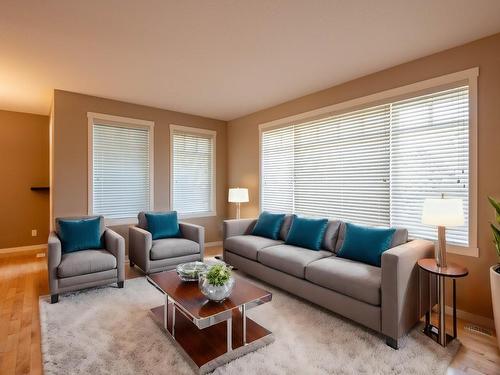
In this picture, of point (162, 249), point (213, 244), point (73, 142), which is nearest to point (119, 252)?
point (162, 249)

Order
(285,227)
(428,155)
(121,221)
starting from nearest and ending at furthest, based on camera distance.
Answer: (428,155), (285,227), (121,221)

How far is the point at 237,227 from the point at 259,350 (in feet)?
7.62

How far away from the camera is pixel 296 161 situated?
4.55 meters

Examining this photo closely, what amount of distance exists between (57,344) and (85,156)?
→ 2.86 meters

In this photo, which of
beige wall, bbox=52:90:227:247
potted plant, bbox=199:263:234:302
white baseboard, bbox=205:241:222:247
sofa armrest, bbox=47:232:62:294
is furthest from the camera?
white baseboard, bbox=205:241:222:247

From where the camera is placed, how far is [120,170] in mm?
4645

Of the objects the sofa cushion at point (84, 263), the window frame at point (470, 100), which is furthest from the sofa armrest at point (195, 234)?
the window frame at point (470, 100)

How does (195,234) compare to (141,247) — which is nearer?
(141,247)

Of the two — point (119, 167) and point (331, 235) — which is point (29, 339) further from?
point (331, 235)

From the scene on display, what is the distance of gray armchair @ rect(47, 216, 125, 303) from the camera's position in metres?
3.02

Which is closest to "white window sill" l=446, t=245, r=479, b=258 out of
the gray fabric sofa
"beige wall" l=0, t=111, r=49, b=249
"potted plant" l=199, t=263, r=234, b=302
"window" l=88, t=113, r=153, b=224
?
the gray fabric sofa

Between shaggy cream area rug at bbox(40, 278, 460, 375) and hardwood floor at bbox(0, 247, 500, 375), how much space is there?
0.07m

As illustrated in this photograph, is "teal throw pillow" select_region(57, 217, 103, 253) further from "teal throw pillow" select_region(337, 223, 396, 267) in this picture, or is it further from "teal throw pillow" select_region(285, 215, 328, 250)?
"teal throw pillow" select_region(337, 223, 396, 267)

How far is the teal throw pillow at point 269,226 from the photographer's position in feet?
13.4
